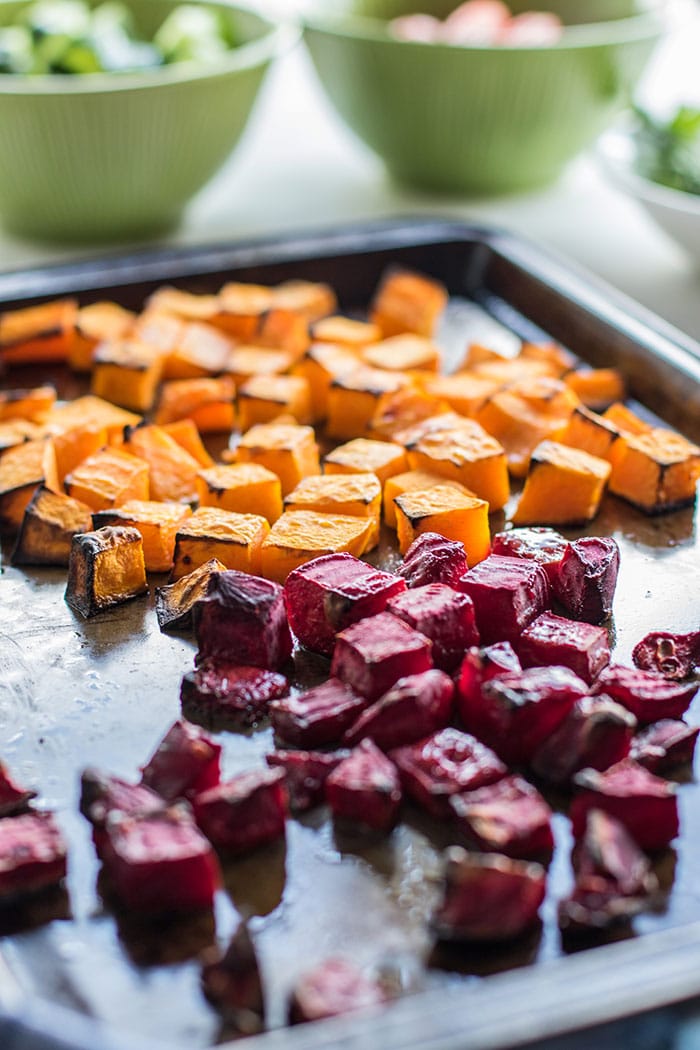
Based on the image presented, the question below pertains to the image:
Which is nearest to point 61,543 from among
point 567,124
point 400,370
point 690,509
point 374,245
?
point 400,370

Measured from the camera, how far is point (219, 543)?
146 centimetres

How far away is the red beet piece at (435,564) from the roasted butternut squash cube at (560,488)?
225 mm

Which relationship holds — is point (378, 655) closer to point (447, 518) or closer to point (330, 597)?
point (330, 597)

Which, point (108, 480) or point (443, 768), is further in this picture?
point (108, 480)

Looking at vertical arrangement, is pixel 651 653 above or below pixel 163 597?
above

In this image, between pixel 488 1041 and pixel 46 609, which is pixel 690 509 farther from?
pixel 488 1041

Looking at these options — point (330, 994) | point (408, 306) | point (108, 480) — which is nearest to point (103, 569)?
point (108, 480)

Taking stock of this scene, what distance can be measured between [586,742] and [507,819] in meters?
0.13

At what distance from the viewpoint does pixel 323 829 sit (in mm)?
1096

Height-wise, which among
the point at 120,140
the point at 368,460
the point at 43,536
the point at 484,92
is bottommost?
the point at 43,536

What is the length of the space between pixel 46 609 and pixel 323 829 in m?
0.53

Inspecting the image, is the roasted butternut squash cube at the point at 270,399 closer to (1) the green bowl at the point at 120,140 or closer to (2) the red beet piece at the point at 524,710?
(1) the green bowl at the point at 120,140

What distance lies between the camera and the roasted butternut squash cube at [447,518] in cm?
149

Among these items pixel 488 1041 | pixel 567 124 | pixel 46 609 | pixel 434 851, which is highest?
pixel 567 124
